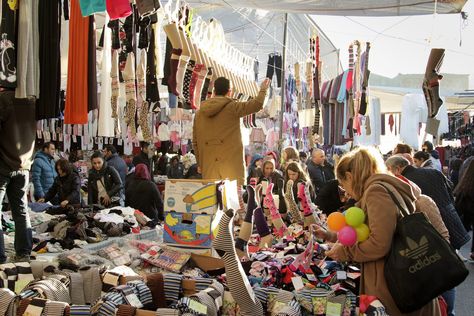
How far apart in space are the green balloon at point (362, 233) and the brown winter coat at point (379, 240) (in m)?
0.03

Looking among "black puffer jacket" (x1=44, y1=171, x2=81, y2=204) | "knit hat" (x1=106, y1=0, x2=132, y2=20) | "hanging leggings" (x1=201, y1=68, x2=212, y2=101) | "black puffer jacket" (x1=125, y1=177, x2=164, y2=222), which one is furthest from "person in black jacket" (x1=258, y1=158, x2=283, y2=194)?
"knit hat" (x1=106, y1=0, x2=132, y2=20)

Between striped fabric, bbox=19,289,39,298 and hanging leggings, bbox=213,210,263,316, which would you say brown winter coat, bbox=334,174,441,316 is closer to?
hanging leggings, bbox=213,210,263,316

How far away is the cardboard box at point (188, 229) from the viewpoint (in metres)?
3.35

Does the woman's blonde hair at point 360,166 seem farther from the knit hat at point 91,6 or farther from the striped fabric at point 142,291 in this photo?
the knit hat at point 91,6

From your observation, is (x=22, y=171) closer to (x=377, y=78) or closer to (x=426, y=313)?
(x=426, y=313)

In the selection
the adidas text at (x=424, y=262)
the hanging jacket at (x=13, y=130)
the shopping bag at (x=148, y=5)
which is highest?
the shopping bag at (x=148, y=5)

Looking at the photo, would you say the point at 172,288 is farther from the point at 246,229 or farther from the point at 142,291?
the point at 246,229

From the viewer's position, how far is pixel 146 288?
2488 millimetres

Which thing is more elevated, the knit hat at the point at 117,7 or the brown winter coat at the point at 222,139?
the knit hat at the point at 117,7

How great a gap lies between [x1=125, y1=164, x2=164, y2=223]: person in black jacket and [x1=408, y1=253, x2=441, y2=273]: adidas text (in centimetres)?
441

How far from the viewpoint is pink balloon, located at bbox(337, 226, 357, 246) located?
256 centimetres

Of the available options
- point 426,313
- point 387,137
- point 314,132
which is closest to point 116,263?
point 426,313

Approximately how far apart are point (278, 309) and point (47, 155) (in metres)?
5.94

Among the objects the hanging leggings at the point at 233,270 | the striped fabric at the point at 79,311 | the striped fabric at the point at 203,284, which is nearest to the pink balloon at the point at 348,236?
the hanging leggings at the point at 233,270
